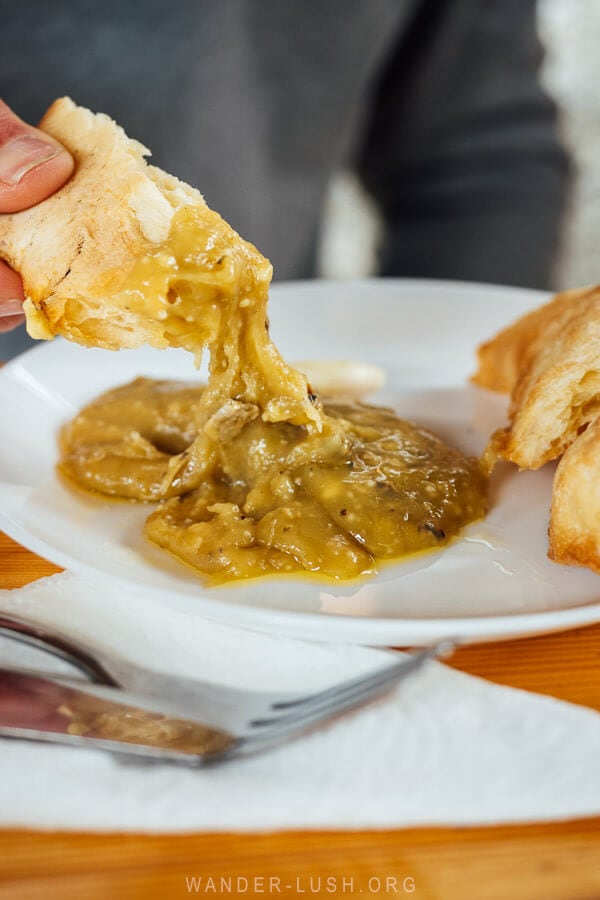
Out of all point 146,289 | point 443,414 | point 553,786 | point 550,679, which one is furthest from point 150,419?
point 553,786

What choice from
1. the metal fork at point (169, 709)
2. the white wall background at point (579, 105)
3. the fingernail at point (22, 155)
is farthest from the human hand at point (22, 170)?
the white wall background at point (579, 105)

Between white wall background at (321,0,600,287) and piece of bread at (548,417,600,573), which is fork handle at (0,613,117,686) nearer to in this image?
piece of bread at (548,417,600,573)

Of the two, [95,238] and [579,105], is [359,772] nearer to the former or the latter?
[95,238]

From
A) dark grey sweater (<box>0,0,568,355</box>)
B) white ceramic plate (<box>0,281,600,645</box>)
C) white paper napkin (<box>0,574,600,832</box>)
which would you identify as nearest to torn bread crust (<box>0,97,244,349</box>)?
white ceramic plate (<box>0,281,600,645</box>)

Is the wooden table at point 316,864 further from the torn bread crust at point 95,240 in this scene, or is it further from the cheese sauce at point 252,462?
the torn bread crust at point 95,240

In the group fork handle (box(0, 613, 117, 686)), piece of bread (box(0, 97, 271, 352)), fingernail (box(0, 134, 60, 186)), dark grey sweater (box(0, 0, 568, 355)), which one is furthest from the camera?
dark grey sweater (box(0, 0, 568, 355))

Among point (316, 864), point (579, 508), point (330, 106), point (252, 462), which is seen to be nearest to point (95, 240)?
point (252, 462)
